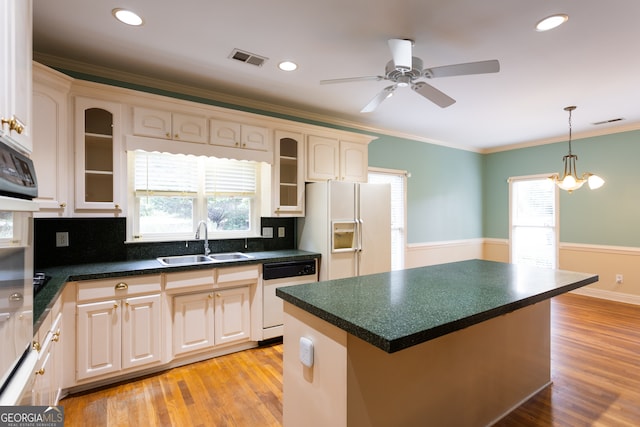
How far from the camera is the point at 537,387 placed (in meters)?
2.38

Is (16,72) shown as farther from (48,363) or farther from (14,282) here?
(48,363)

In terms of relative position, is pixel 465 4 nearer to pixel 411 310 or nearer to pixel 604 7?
pixel 604 7

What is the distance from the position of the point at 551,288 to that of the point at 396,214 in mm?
3338

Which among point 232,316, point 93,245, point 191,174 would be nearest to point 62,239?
point 93,245

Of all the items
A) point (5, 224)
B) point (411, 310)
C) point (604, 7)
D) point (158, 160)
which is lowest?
point (411, 310)

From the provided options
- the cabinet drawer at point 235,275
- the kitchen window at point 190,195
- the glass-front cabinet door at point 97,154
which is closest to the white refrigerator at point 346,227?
the kitchen window at point 190,195

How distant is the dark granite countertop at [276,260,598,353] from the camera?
1177mm

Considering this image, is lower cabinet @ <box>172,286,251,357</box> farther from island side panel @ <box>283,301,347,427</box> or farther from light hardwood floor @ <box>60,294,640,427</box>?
island side panel @ <box>283,301,347,427</box>

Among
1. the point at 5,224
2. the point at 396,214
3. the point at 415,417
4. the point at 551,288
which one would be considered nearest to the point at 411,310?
the point at 415,417

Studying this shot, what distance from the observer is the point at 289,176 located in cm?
364

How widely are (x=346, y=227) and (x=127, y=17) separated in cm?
264

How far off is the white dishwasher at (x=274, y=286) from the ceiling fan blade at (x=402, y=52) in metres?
2.12

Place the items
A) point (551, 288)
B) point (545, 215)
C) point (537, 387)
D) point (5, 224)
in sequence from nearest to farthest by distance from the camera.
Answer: point (5, 224) → point (551, 288) → point (537, 387) → point (545, 215)

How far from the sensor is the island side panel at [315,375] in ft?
4.21
